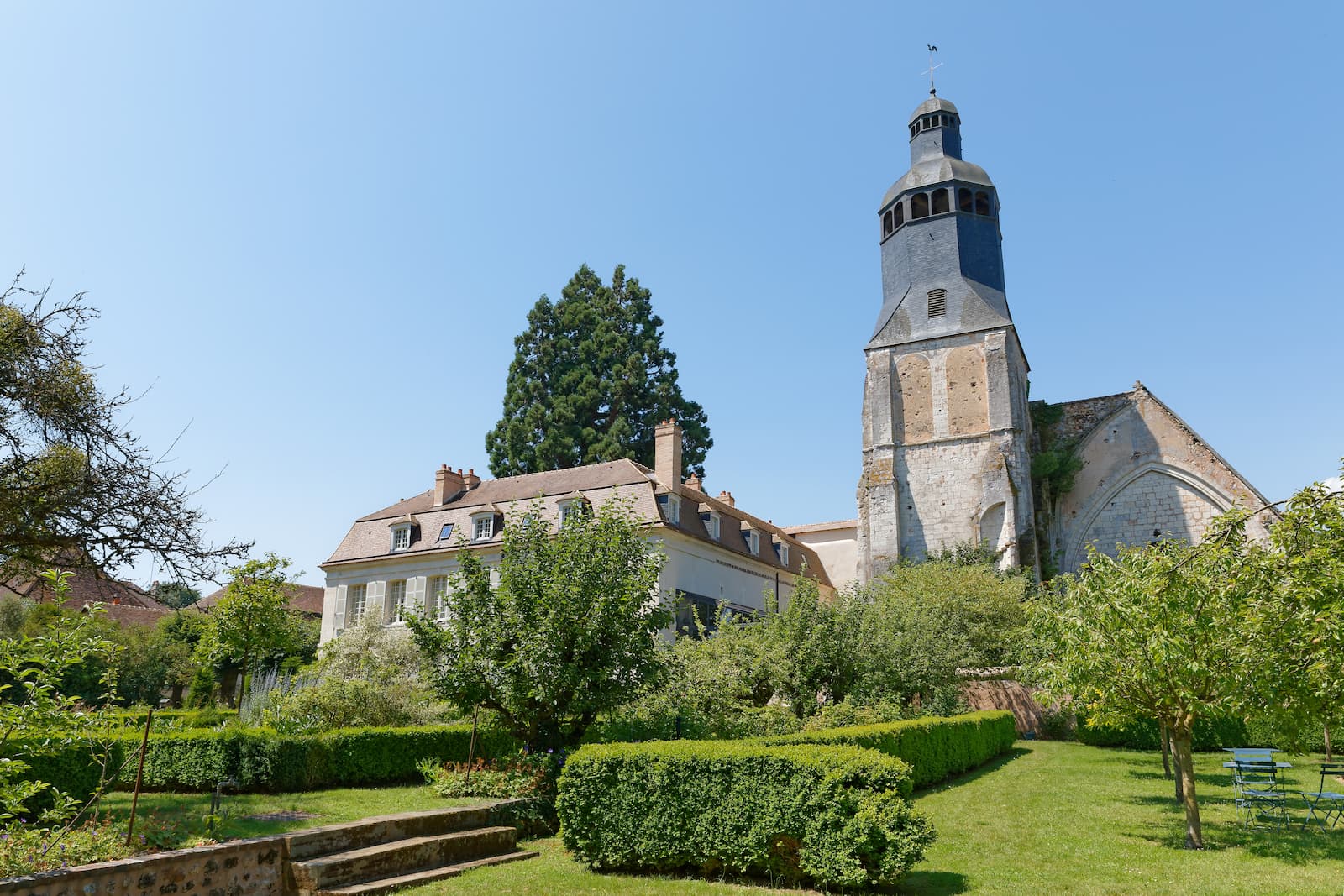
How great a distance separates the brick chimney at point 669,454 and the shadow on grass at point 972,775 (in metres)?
12.6

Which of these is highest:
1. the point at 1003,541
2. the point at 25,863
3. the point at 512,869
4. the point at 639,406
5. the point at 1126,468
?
the point at 639,406

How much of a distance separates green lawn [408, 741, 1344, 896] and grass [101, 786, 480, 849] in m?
2.15

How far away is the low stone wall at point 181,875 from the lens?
5879 millimetres

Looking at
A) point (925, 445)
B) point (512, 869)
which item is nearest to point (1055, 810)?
point (512, 869)

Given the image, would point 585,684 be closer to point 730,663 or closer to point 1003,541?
point 730,663

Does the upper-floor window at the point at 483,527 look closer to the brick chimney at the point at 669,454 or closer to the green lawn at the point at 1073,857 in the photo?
the brick chimney at the point at 669,454

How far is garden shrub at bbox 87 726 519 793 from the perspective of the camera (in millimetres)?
12734

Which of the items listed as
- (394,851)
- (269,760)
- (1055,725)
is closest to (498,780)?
(394,851)

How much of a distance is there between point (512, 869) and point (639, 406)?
30.6 m

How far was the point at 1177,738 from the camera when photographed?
9898 millimetres

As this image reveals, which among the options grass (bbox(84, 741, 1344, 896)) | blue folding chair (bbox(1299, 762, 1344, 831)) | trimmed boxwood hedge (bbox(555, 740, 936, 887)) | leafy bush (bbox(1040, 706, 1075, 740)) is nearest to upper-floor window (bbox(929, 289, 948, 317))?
leafy bush (bbox(1040, 706, 1075, 740))

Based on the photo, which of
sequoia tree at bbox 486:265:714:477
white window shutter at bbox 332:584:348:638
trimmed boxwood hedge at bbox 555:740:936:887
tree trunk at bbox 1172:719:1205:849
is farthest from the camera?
sequoia tree at bbox 486:265:714:477

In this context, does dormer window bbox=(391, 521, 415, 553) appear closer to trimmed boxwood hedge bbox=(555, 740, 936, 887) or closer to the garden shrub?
the garden shrub

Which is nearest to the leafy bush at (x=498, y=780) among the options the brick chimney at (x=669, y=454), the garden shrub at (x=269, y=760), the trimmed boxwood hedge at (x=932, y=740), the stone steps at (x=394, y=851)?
the stone steps at (x=394, y=851)
